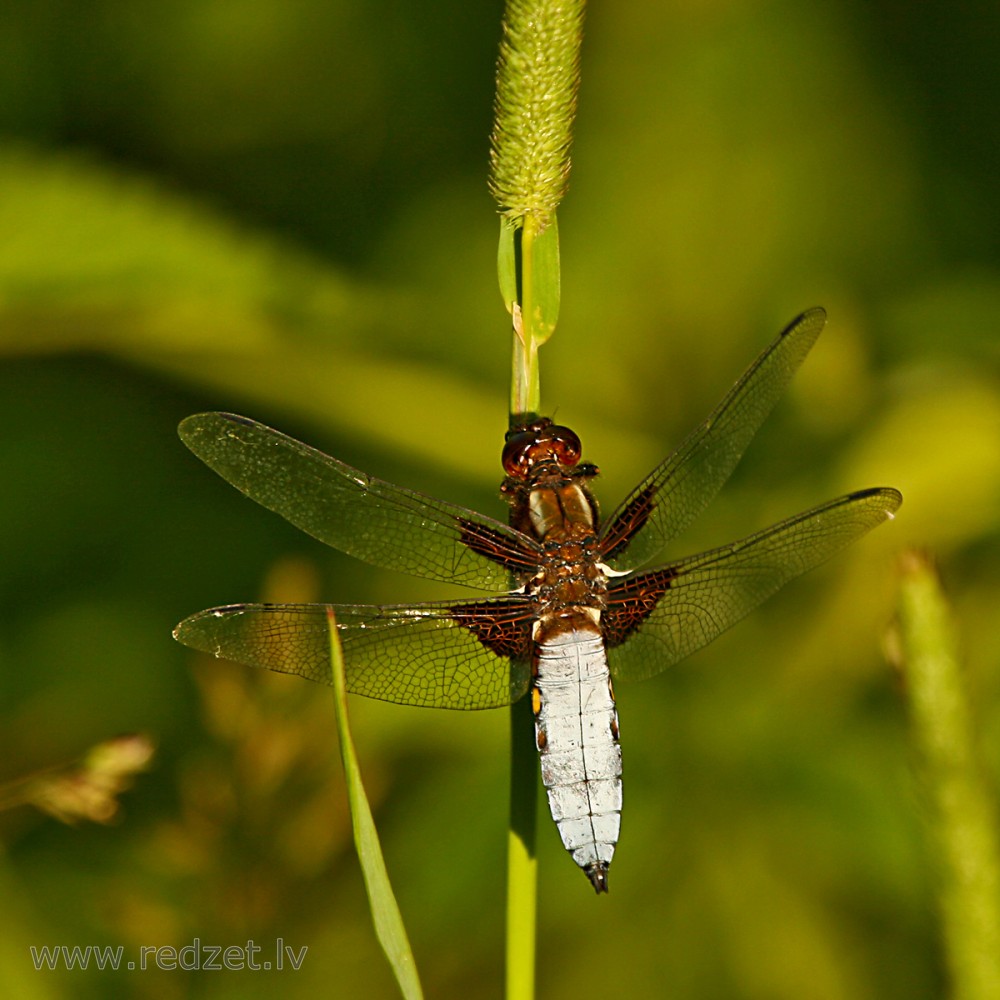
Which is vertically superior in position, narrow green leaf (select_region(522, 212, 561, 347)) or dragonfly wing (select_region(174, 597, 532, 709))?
narrow green leaf (select_region(522, 212, 561, 347))

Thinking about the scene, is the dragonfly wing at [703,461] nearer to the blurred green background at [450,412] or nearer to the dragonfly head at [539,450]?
the dragonfly head at [539,450]

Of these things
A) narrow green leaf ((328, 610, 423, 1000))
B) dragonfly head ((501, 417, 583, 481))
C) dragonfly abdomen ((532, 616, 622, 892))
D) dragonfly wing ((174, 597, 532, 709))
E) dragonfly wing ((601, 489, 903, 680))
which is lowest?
narrow green leaf ((328, 610, 423, 1000))

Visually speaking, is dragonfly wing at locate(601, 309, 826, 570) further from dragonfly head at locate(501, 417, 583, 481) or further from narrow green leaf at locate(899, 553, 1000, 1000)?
narrow green leaf at locate(899, 553, 1000, 1000)

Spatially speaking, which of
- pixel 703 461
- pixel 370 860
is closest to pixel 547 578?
pixel 703 461

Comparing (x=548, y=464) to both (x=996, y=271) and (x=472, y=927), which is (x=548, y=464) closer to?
(x=472, y=927)

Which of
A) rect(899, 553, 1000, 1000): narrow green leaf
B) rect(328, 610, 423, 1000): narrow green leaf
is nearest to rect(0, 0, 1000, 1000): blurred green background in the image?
rect(328, 610, 423, 1000): narrow green leaf

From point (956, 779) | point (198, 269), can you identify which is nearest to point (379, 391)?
point (198, 269)

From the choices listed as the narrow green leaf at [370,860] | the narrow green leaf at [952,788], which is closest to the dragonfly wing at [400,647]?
the narrow green leaf at [370,860]
